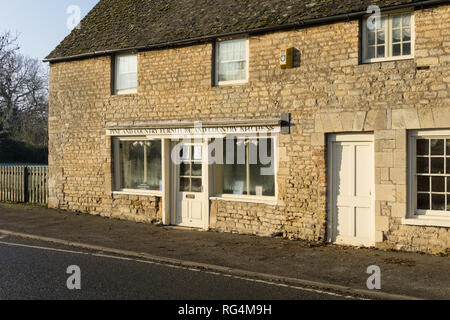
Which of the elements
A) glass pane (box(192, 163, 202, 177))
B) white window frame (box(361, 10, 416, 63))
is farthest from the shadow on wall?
white window frame (box(361, 10, 416, 63))

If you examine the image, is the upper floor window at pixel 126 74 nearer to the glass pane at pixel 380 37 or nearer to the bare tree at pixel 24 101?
the glass pane at pixel 380 37

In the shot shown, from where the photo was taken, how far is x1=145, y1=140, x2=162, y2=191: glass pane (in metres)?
14.5

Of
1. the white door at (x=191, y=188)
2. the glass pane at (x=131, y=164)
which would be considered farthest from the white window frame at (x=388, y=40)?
the glass pane at (x=131, y=164)

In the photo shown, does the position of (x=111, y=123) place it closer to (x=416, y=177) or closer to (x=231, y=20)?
(x=231, y=20)

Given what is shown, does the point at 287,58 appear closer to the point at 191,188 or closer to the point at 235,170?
the point at 235,170

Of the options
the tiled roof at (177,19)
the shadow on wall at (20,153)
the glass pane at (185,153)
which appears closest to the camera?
the tiled roof at (177,19)

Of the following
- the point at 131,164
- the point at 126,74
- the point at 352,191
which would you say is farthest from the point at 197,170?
the point at 352,191

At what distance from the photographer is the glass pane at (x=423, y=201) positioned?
34.3 feet

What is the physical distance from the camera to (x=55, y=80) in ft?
54.2

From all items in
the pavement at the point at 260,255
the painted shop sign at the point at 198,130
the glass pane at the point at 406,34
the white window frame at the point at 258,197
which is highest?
the glass pane at the point at 406,34

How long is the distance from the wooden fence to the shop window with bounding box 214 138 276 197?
25.5 ft

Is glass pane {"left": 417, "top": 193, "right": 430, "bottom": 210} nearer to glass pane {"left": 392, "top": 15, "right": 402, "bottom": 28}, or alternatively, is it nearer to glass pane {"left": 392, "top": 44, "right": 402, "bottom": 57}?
glass pane {"left": 392, "top": 44, "right": 402, "bottom": 57}

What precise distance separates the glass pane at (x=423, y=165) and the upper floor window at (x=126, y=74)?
26.5 feet

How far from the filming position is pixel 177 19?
14.7 m
